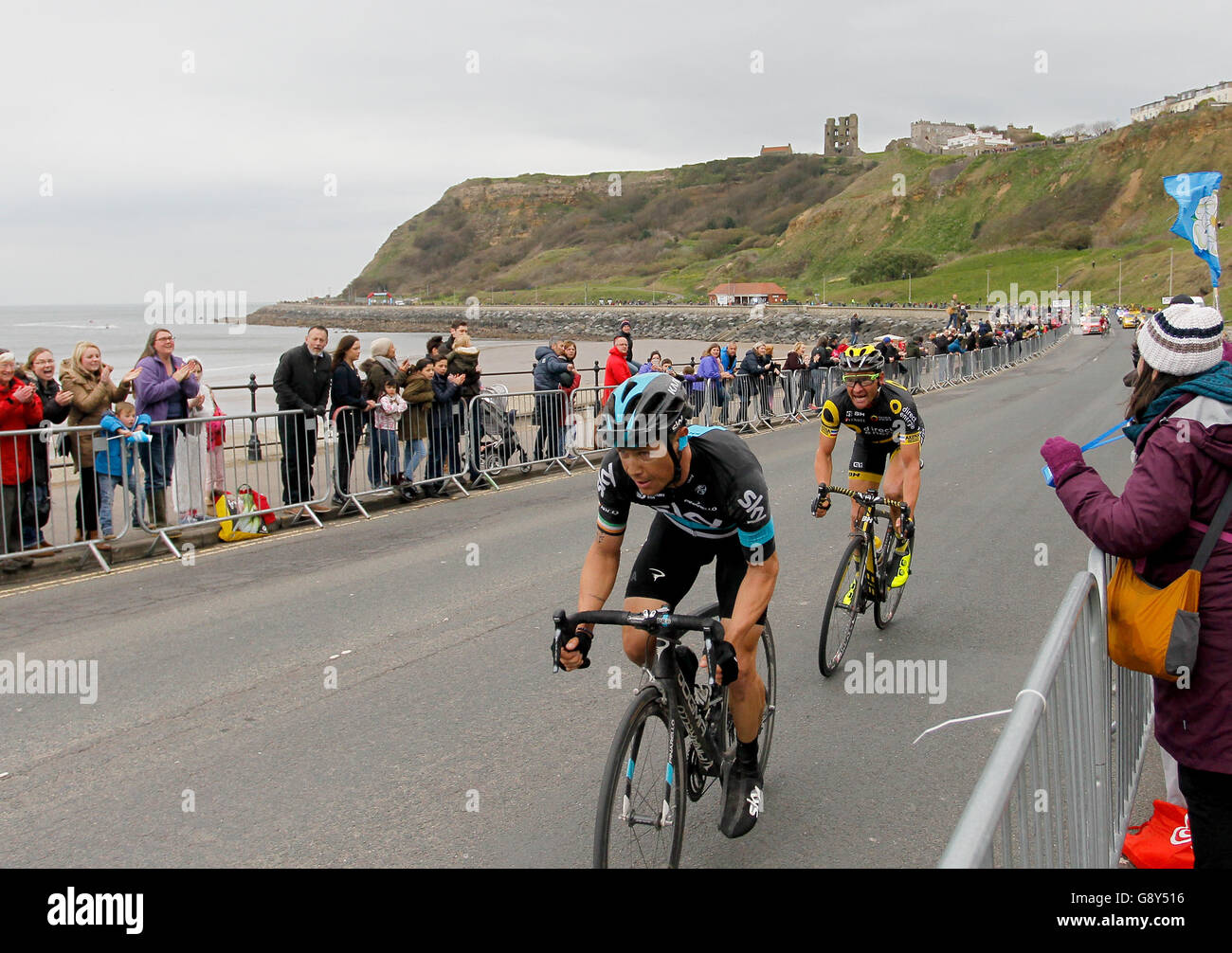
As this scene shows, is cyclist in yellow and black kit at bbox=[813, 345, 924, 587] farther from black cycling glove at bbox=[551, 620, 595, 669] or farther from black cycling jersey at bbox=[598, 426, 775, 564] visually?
black cycling glove at bbox=[551, 620, 595, 669]

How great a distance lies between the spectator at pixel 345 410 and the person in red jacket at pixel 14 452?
328 centimetres

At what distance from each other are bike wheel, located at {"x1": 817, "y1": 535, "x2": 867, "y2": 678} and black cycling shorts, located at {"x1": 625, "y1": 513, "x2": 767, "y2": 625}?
2.05 metres

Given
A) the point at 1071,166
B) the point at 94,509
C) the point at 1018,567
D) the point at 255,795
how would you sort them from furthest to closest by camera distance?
the point at 1071,166 → the point at 94,509 → the point at 1018,567 → the point at 255,795

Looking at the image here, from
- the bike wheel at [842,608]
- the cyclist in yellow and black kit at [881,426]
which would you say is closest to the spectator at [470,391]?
the cyclist in yellow and black kit at [881,426]

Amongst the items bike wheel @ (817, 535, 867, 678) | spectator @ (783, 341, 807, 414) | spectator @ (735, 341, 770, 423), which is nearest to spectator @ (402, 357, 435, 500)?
bike wheel @ (817, 535, 867, 678)

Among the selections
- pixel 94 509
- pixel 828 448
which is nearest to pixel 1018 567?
pixel 828 448

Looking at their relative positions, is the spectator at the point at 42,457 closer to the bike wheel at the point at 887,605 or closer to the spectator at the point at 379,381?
the spectator at the point at 379,381

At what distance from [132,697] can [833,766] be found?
403 centimetres

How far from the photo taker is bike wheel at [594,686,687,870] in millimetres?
3396

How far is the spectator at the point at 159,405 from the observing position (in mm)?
10180

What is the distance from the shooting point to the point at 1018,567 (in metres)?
8.92

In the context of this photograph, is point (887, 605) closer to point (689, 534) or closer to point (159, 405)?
point (689, 534)
